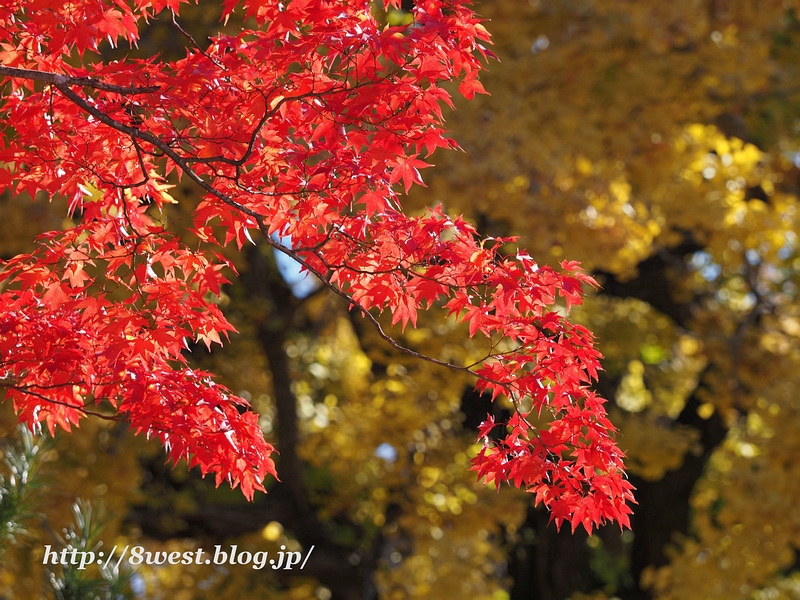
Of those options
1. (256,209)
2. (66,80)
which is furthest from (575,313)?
(66,80)

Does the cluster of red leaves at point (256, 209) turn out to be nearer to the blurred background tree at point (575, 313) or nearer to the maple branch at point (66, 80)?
the maple branch at point (66, 80)

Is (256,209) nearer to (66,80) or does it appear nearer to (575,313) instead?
(66,80)

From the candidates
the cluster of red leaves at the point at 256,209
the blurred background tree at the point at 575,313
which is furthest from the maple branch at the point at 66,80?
the blurred background tree at the point at 575,313

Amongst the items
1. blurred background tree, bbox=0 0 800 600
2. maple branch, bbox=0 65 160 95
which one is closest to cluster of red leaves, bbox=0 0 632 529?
maple branch, bbox=0 65 160 95

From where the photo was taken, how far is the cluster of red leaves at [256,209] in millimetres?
2242

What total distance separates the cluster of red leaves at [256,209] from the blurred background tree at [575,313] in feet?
12.3

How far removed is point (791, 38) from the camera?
8.99 meters

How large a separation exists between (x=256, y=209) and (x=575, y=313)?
6.04 m

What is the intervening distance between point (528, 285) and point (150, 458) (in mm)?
7531

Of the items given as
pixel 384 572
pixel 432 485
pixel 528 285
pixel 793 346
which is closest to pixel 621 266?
pixel 793 346

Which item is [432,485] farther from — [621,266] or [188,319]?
[188,319]

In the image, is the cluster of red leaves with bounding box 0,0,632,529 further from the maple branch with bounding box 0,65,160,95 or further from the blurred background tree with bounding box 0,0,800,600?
the blurred background tree with bounding box 0,0,800,600

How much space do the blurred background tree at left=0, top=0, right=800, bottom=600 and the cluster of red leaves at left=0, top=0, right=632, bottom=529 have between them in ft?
12.3

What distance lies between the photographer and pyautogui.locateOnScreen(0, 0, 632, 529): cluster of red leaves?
88.3 inches
